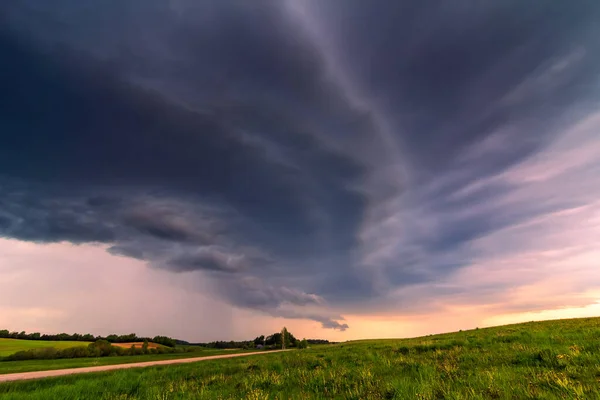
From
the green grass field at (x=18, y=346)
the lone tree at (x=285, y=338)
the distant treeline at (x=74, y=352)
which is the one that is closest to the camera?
the distant treeline at (x=74, y=352)

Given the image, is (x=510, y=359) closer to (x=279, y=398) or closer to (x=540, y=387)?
(x=540, y=387)

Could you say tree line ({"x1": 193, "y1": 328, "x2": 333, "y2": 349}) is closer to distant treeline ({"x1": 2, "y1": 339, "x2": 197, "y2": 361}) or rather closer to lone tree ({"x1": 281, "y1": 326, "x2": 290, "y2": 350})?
lone tree ({"x1": 281, "y1": 326, "x2": 290, "y2": 350})

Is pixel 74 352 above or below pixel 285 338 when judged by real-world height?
below

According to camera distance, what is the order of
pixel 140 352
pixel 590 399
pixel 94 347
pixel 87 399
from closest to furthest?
pixel 590 399 → pixel 87 399 → pixel 94 347 → pixel 140 352

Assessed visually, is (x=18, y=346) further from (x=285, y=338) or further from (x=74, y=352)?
(x=285, y=338)

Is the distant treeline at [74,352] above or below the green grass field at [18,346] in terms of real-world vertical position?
below

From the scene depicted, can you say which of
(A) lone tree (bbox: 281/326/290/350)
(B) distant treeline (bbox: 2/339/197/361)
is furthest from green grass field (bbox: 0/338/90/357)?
(A) lone tree (bbox: 281/326/290/350)

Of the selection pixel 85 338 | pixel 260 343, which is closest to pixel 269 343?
pixel 260 343

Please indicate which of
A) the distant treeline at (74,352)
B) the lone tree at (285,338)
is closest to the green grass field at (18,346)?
the distant treeline at (74,352)

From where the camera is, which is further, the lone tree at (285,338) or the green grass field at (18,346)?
the lone tree at (285,338)

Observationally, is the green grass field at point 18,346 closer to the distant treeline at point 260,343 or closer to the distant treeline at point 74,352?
the distant treeline at point 74,352

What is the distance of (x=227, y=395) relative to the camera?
813 cm

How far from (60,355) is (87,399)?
76657mm

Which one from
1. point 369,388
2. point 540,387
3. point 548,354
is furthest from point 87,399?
point 548,354
